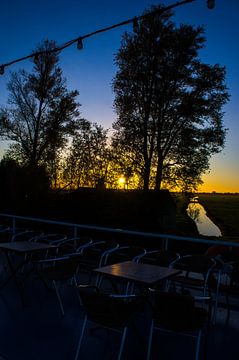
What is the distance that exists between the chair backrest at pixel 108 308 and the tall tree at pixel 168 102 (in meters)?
12.6

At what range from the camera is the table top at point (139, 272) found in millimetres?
3562

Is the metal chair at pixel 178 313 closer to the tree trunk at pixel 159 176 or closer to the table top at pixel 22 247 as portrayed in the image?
the table top at pixel 22 247

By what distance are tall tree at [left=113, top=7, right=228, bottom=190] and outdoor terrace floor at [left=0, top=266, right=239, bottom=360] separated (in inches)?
448

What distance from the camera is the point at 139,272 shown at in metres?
3.88

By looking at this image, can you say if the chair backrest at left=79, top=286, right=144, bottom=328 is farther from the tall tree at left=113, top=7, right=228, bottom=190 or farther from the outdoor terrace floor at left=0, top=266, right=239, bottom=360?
the tall tree at left=113, top=7, right=228, bottom=190

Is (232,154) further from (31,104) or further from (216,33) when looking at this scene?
(31,104)

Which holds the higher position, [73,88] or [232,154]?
[73,88]

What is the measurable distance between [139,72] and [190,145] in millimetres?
3943

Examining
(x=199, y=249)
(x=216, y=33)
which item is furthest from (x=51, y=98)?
(x=216, y=33)

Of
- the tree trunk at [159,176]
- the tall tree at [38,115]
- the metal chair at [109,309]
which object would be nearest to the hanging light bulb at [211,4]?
the metal chair at [109,309]

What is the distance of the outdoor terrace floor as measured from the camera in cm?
332

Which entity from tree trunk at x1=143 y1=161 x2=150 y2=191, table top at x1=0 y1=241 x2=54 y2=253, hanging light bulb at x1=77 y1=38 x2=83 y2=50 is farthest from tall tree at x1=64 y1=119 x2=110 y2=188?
hanging light bulb at x1=77 y1=38 x2=83 y2=50

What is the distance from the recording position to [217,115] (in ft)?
51.0

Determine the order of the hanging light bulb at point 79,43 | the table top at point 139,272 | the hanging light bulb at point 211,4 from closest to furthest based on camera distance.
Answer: the table top at point 139,272
the hanging light bulb at point 211,4
the hanging light bulb at point 79,43
